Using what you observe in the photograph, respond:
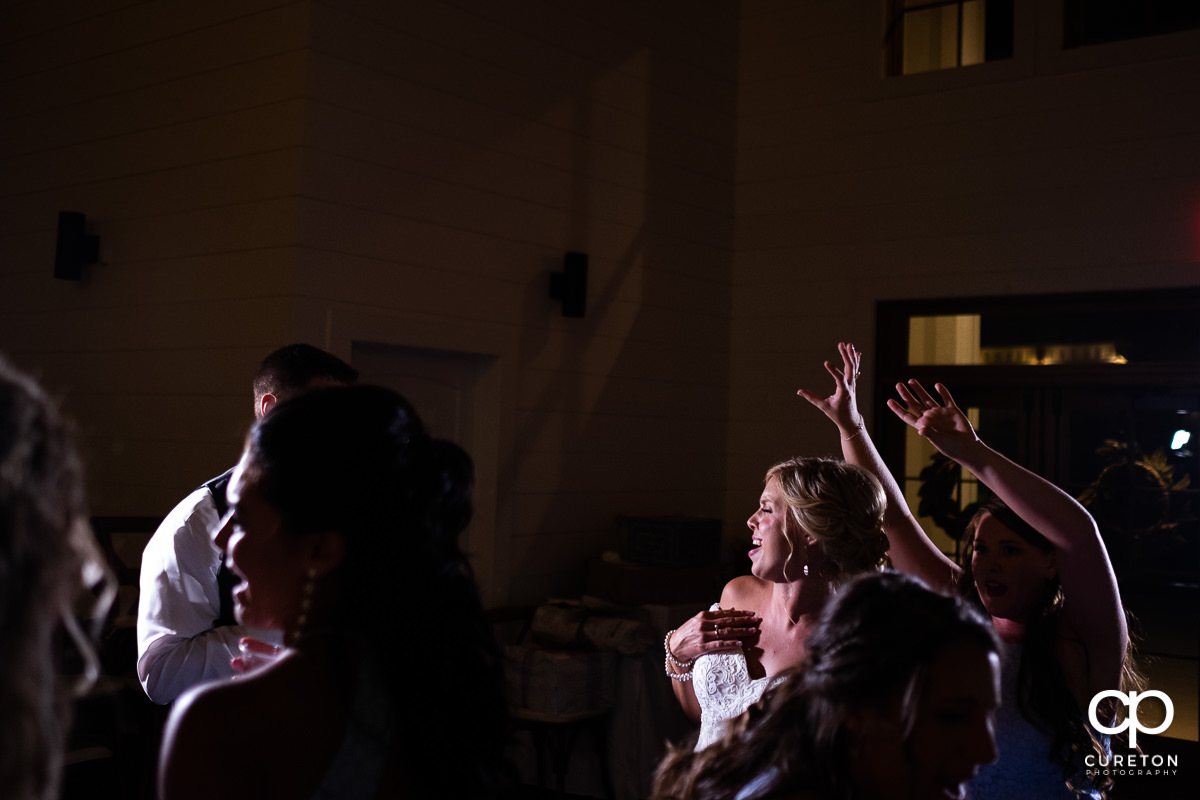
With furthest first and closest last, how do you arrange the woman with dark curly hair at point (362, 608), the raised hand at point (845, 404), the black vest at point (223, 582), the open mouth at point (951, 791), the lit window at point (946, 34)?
the lit window at point (946, 34) → the raised hand at point (845, 404) → the black vest at point (223, 582) → the open mouth at point (951, 791) → the woman with dark curly hair at point (362, 608)

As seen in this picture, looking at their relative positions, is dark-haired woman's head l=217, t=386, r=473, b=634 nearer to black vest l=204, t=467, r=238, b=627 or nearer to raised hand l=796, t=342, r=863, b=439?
black vest l=204, t=467, r=238, b=627

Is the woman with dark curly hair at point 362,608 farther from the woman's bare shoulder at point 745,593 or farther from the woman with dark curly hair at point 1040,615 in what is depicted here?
the woman's bare shoulder at point 745,593

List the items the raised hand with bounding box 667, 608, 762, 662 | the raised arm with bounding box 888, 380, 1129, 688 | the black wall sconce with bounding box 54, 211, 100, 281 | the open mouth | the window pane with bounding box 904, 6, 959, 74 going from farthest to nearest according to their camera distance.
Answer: the window pane with bounding box 904, 6, 959, 74 → the black wall sconce with bounding box 54, 211, 100, 281 → the raised hand with bounding box 667, 608, 762, 662 → the raised arm with bounding box 888, 380, 1129, 688 → the open mouth

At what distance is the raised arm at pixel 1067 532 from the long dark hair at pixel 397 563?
3.72ft

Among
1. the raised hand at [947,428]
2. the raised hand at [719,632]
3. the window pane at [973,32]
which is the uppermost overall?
the window pane at [973,32]

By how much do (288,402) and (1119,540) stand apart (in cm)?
473

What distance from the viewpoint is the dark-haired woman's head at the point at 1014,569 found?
2053 mm

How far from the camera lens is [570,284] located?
4.94 meters

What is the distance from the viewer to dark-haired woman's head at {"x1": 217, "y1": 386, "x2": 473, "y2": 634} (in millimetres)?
1062

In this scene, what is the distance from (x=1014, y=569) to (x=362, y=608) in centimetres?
150

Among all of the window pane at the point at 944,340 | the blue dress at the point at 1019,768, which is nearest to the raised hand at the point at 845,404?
the blue dress at the point at 1019,768

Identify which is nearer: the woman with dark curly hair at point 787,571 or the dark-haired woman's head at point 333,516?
the dark-haired woman's head at point 333,516

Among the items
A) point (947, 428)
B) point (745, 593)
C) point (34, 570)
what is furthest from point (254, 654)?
point (745, 593)

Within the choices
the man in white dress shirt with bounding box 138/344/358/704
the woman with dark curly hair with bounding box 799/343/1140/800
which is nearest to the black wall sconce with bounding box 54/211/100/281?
the man in white dress shirt with bounding box 138/344/358/704
